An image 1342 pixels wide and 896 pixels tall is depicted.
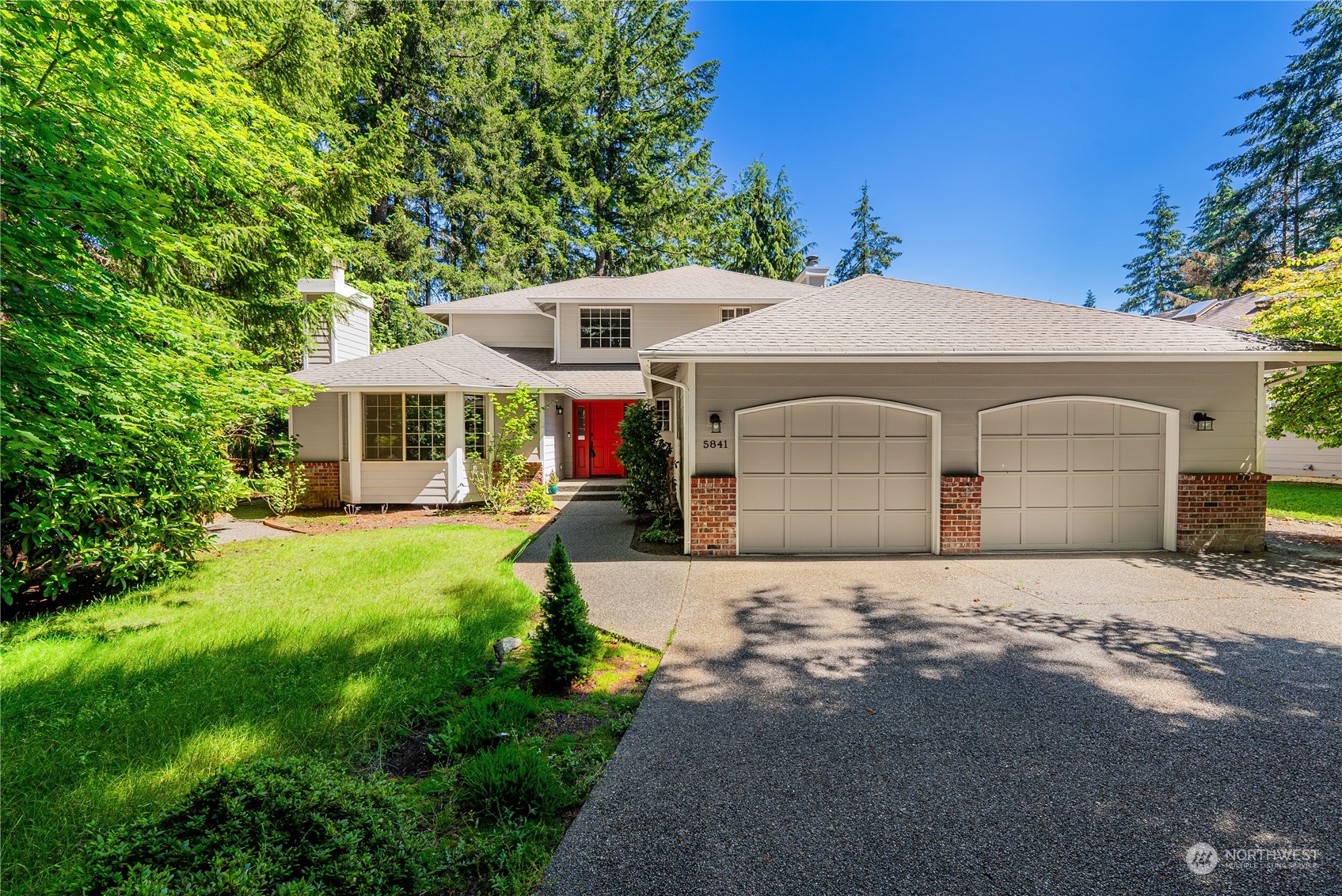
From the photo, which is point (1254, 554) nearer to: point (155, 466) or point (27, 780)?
point (27, 780)

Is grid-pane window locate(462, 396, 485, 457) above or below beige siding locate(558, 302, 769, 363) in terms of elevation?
below

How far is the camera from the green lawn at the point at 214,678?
110 inches

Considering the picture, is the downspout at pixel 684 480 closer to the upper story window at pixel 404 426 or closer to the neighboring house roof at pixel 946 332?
the neighboring house roof at pixel 946 332

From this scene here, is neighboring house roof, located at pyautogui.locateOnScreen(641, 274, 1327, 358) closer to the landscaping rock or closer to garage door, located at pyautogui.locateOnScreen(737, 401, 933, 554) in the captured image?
garage door, located at pyautogui.locateOnScreen(737, 401, 933, 554)

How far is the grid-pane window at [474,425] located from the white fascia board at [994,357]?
6.14 metres

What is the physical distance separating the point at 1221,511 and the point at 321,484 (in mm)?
15848

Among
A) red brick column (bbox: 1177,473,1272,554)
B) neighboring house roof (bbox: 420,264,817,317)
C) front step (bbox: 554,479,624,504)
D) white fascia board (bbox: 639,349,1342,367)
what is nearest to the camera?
white fascia board (bbox: 639,349,1342,367)

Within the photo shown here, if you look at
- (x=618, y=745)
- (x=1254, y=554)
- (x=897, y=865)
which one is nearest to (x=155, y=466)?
(x=618, y=745)

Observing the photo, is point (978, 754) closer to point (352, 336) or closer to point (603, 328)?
point (603, 328)

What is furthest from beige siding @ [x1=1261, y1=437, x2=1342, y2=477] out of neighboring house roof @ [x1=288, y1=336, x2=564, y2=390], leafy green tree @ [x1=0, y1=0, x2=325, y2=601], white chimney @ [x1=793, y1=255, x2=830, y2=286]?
leafy green tree @ [x1=0, y1=0, x2=325, y2=601]

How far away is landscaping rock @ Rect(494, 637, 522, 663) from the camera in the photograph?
4.59 meters

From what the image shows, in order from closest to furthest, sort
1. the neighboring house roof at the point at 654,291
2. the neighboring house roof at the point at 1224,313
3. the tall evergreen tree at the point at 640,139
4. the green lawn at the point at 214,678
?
the green lawn at the point at 214,678 → the neighboring house roof at the point at 654,291 → the neighboring house roof at the point at 1224,313 → the tall evergreen tree at the point at 640,139

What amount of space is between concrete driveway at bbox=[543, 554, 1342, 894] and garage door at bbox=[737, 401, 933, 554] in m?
2.32

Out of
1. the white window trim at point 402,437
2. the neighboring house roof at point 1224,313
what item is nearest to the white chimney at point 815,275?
the neighboring house roof at point 1224,313
